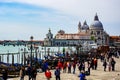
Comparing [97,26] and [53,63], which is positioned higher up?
[97,26]

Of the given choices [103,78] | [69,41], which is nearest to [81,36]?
[69,41]

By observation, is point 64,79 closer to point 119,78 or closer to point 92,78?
point 92,78

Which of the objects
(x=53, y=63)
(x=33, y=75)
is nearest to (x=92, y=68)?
(x=53, y=63)

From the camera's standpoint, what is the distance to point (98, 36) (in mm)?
187875

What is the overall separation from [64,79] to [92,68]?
9239mm

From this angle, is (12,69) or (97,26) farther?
(97,26)

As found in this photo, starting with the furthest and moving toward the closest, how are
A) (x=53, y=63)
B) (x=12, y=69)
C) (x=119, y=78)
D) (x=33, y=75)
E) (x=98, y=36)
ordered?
(x=98, y=36), (x=53, y=63), (x=12, y=69), (x=119, y=78), (x=33, y=75)

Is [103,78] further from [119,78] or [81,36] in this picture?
[81,36]

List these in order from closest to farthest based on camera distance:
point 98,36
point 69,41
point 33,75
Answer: point 33,75
point 98,36
point 69,41

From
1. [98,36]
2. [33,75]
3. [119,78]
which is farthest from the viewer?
[98,36]

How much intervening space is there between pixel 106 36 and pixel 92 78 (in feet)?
561

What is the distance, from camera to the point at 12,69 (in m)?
33.7

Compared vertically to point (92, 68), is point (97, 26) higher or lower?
higher

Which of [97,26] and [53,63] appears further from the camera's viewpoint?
[97,26]
